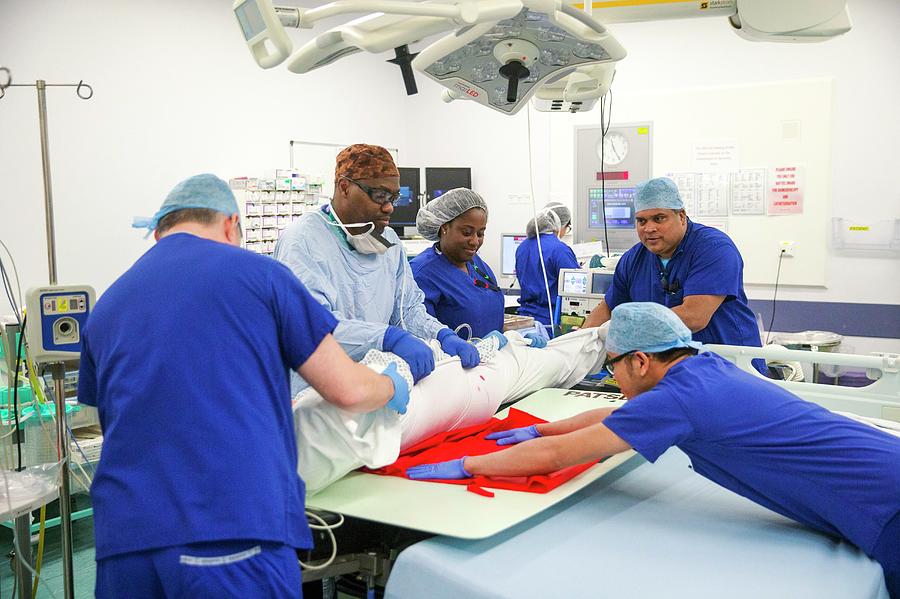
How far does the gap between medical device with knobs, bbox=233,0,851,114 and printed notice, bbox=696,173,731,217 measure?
142 inches

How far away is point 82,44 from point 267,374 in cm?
428

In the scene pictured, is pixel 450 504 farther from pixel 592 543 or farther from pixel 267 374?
pixel 267 374

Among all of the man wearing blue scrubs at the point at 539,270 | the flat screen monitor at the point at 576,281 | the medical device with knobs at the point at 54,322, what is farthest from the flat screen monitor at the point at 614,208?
the medical device with knobs at the point at 54,322

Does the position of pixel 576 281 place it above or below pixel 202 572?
above

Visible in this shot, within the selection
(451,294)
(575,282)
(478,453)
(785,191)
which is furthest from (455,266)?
(785,191)

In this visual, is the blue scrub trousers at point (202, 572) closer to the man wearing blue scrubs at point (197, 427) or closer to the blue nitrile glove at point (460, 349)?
the man wearing blue scrubs at point (197, 427)

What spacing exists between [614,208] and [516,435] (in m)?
4.02

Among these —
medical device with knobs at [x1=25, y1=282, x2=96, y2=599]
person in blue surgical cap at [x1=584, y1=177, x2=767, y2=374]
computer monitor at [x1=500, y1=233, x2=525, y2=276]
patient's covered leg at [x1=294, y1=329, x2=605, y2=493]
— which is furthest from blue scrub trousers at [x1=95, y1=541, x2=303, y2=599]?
computer monitor at [x1=500, y1=233, x2=525, y2=276]

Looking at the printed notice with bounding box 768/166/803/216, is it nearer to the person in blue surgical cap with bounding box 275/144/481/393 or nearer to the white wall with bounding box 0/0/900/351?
the white wall with bounding box 0/0/900/351

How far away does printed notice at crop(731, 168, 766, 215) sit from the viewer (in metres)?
5.18

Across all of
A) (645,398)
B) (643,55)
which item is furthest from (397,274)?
(643,55)

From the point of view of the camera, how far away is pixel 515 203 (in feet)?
21.2

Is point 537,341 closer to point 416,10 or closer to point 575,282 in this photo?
point 575,282

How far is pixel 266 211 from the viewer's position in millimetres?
5195
